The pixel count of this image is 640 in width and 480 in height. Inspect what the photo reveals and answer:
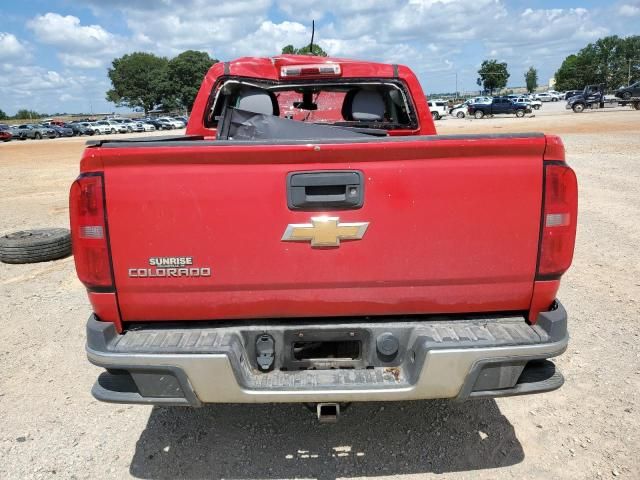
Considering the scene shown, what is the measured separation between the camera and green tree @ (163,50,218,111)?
9019 centimetres

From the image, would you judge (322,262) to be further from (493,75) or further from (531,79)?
(531,79)

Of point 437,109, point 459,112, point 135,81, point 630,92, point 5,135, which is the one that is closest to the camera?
point 630,92

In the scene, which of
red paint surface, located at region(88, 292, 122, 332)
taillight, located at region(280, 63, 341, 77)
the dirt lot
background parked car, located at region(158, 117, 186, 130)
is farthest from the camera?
background parked car, located at region(158, 117, 186, 130)

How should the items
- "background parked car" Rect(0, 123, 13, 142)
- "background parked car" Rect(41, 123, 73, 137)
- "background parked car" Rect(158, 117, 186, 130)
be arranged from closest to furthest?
"background parked car" Rect(0, 123, 13, 142) < "background parked car" Rect(41, 123, 73, 137) < "background parked car" Rect(158, 117, 186, 130)

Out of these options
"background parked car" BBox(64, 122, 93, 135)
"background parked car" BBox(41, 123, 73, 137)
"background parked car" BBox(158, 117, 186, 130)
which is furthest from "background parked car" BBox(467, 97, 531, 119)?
"background parked car" BBox(41, 123, 73, 137)

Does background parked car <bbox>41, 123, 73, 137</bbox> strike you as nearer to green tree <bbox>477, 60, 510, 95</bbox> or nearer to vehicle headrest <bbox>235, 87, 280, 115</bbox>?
vehicle headrest <bbox>235, 87, 280, 115</bbox>

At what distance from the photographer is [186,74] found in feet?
301

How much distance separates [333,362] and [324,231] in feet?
2.18

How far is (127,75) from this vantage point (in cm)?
10781

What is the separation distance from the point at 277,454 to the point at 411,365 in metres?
1.13

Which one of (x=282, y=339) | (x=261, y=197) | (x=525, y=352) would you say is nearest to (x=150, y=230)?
(x=261, y=197)

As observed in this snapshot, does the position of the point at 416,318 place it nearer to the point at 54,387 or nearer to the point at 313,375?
the point at 313,375

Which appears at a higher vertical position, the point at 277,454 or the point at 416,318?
the point at 416,318

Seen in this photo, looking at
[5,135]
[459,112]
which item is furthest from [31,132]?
[459,112]
